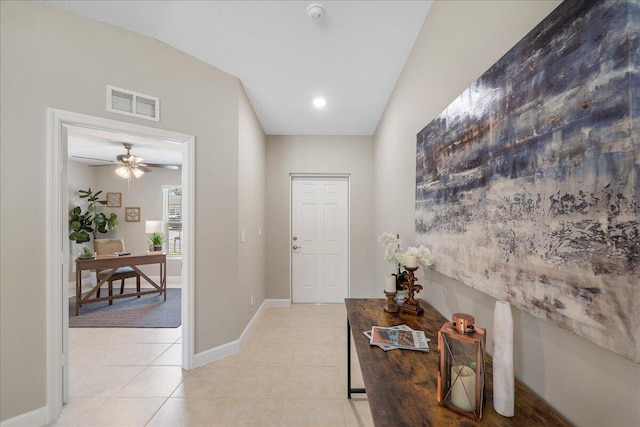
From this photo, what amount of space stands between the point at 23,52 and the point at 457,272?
2.81 meters

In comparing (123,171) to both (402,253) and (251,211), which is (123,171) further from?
(402,253)

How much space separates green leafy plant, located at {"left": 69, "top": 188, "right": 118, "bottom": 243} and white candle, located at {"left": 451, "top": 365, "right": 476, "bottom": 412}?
6062mm

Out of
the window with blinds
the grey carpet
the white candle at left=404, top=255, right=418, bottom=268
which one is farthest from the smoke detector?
the window with blinds

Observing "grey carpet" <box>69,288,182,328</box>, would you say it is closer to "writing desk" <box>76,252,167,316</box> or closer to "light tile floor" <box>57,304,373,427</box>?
"writing desk" <box>76,252,167,316</box>

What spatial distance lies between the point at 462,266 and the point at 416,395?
0.62m

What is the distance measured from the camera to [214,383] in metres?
2.21

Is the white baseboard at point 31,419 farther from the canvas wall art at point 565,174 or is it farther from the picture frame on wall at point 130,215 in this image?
the picture frame on wall at point 130,215

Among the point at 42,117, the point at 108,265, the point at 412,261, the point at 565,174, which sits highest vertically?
the point at 42,117

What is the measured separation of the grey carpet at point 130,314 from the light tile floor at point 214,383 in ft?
0.81

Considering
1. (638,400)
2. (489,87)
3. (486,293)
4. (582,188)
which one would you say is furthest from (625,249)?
(489,87)

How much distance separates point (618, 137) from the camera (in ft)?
1.94

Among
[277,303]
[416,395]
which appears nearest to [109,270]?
[277,303]

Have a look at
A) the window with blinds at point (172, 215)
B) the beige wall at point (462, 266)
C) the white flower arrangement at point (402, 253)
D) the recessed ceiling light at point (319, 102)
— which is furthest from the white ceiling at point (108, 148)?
the white flower arrangement at point (402, 253)

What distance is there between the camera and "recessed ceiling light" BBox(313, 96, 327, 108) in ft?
10.2
